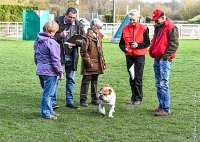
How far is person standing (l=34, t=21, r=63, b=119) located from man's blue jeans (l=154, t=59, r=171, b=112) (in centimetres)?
177

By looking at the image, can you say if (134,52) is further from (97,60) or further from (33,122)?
(33,122)

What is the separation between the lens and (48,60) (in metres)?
7.03

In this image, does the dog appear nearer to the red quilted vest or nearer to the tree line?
the red quilted vest

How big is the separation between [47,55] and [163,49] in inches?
79.8

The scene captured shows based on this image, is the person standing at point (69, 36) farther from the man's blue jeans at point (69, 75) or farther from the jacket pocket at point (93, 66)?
the jacket pocket at point (93, 66)

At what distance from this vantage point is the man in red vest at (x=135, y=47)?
8430 mm

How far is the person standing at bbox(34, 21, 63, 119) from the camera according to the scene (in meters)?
6.95

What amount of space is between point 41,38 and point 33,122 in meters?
1.40

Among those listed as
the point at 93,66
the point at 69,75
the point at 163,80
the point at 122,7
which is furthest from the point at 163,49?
the point at 122,7

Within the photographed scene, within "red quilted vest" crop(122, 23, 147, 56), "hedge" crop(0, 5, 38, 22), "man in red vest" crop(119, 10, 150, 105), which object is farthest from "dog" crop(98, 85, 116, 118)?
"hedge" crop(0, 5, 38, 22)

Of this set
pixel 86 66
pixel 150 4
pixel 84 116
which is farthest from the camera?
pixel 150 4

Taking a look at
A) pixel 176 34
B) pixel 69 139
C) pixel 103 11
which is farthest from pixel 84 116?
pixel 103 11

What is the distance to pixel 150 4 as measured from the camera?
2665 inches

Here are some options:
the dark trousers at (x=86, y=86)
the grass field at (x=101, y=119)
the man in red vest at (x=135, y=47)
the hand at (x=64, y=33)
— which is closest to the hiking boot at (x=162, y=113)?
the grass field at (x=101, y=119)
